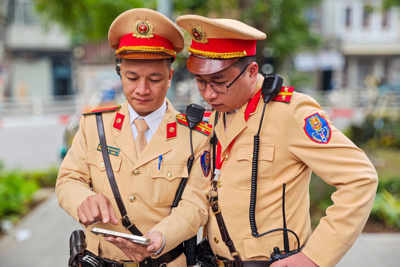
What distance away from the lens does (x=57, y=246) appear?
493 centimetres

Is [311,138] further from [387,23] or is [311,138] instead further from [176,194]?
[387,23]

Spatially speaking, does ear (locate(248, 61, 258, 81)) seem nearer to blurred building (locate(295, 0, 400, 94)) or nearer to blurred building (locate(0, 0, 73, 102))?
blurred building (locate(0, 0, 73, 102))

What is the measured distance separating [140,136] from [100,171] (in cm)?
27

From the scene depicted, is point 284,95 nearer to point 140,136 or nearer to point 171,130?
point 171,130

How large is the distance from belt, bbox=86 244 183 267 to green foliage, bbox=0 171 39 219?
161 inches

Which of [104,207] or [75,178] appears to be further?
[75,178]

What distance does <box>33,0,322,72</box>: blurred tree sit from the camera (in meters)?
5.91

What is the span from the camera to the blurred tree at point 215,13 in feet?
19.4

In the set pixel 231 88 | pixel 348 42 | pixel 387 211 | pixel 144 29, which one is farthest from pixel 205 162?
Answer: pixel 348 42

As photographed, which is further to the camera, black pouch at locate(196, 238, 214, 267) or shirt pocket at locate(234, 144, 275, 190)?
black pouch at locate(196, 238, 214, 267)

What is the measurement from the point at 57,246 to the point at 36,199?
2.05 metres

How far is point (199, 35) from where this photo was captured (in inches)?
76.7

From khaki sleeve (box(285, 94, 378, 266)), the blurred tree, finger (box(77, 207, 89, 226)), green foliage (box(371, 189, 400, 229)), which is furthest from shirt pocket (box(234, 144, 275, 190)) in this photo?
the blurred tree

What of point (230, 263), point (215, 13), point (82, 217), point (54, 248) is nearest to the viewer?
point (82, 217)
